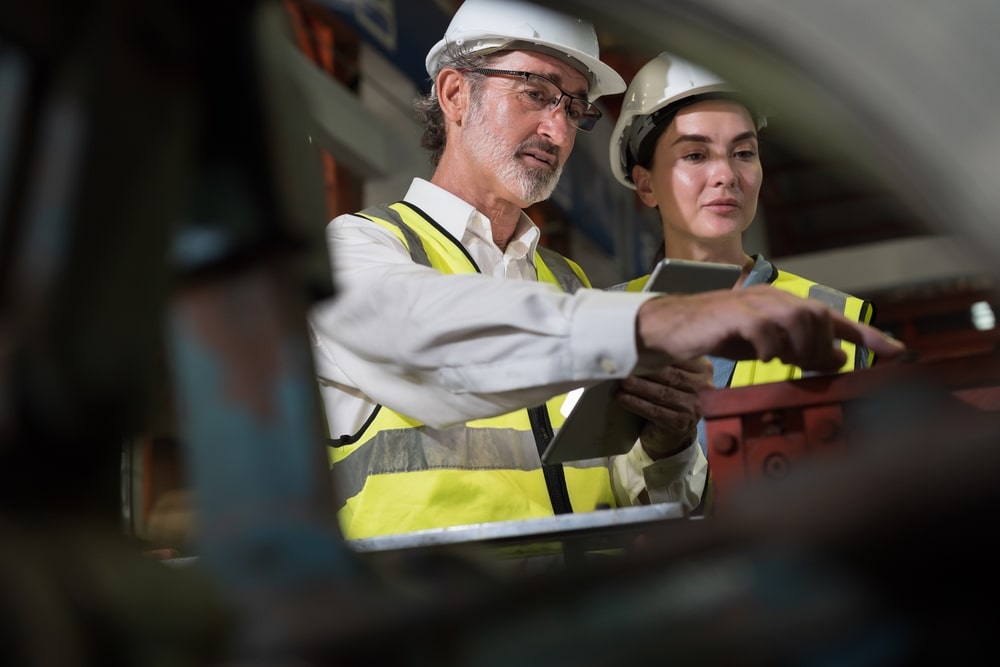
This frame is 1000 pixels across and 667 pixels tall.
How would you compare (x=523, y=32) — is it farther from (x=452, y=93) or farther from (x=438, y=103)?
(x=438, y=103)

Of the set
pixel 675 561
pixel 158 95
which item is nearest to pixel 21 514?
pixel 158 95

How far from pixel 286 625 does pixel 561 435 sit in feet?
4.68

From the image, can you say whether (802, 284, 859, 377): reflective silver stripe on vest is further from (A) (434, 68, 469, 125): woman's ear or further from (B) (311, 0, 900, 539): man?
(A) (434, 68, 469, 125): woman's ear

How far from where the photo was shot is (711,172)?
3.54 m

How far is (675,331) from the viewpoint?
63.9 inches

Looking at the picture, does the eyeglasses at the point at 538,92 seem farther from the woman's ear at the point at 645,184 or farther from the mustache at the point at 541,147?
the woman's ear at the point at 645,184

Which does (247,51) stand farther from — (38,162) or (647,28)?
(647,28)

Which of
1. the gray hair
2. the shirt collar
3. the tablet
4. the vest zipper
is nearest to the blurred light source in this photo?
the gray hair

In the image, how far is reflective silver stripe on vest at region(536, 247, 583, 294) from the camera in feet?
11.0

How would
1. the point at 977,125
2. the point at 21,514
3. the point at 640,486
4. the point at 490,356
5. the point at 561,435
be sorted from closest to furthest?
the point at 977,125 < the point at 21,514 < the point at 490,356 < the point at 561,435 < the point at 640,486

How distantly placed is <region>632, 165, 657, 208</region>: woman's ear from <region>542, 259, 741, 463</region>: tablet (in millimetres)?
1541

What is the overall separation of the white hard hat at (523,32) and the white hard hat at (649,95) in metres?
0.25

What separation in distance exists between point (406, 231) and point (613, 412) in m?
0.79

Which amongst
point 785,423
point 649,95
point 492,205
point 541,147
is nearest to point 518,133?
point 541,147
